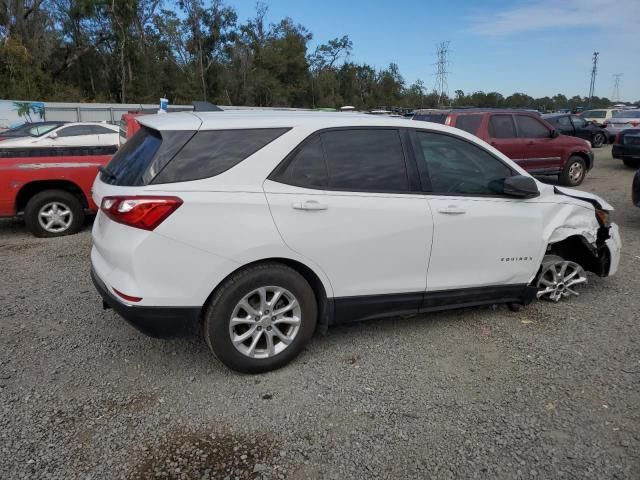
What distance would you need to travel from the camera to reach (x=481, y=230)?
3.88 metres

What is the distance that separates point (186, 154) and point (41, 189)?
16.7 ft

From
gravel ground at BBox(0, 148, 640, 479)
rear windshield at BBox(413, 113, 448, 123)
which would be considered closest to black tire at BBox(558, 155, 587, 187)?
rear windshield at BBox(413, 113, 448, 123)

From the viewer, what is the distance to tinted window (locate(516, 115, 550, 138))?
10602mm

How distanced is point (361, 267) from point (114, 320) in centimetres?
223

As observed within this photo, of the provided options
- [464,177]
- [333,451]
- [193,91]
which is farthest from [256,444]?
[193,91]

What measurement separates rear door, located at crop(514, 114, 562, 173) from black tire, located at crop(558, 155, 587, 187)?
1.04ft

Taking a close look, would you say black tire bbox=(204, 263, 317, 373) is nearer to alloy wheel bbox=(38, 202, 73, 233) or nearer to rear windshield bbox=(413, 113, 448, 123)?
alloy wheel bbox=(38, 202, 73, 233)

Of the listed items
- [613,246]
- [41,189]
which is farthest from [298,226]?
[41,189]

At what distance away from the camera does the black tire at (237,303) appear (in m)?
3.14

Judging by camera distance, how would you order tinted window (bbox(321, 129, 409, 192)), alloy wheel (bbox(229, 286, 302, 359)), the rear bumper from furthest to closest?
tinted window (bbox(321, 129, 409, 192)) < alloy wheel (bbox(229, 286, 302, 359)) < the rear bumper

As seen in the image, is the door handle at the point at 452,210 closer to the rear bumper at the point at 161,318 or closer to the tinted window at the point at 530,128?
the rear bumper at the point at 161,318

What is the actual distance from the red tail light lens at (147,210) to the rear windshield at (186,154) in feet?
0.43

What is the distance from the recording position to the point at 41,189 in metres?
7.15

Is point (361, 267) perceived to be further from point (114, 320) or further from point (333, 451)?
point (114, 320)
